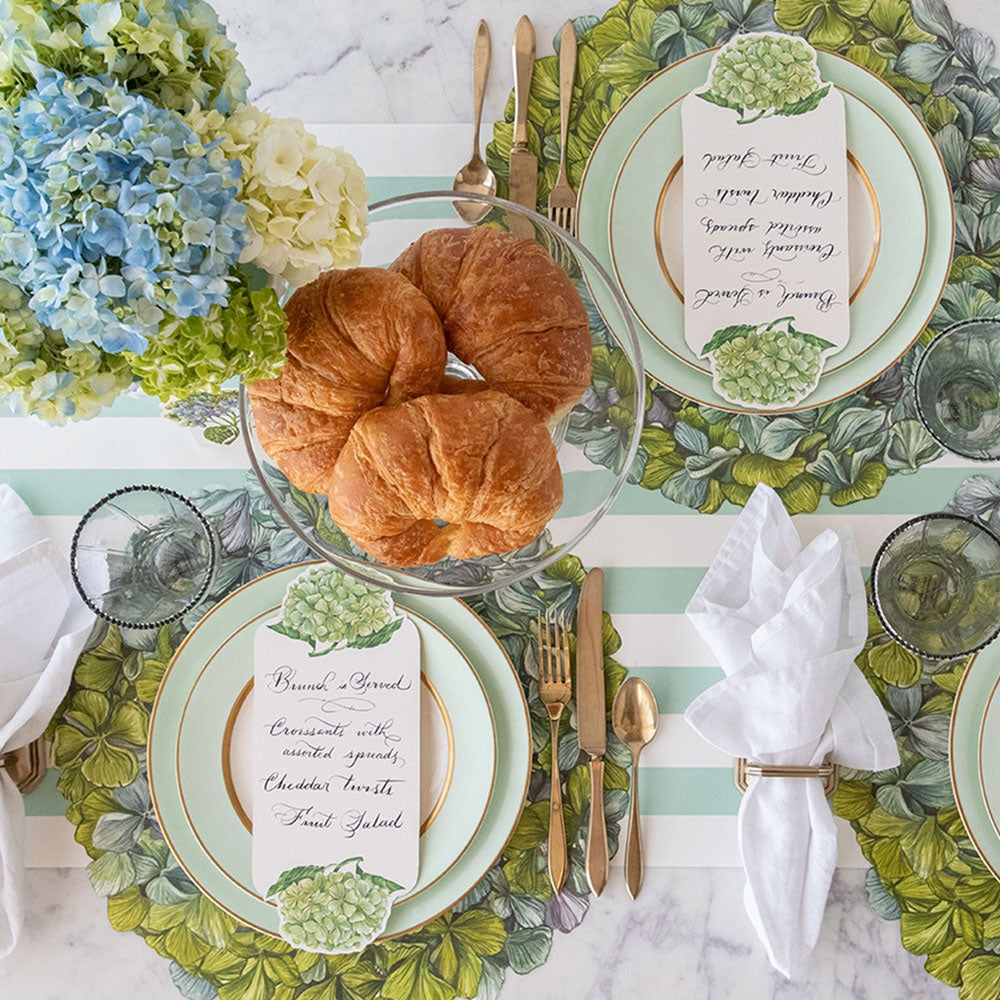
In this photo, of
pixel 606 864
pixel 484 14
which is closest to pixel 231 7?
pixel 484 14

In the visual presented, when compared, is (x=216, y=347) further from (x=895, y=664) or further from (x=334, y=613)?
(x=895, y=664)

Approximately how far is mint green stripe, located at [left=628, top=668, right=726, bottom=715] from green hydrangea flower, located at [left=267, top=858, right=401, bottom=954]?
335 mm

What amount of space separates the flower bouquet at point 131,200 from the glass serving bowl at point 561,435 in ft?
0.75

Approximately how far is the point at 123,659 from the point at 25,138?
62 cm

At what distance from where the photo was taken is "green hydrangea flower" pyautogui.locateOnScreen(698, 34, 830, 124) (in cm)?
100

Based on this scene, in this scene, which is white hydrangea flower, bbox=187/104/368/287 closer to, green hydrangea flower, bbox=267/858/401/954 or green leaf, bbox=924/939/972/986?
green hydrangea flower, bbox=267/858/401/954

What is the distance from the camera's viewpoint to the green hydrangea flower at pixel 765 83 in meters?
1.00

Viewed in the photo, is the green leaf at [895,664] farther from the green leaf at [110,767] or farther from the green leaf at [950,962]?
the green leaf at [110,767]

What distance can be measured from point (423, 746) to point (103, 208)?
0.64 metres

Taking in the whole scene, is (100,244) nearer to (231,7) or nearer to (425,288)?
(425,288)

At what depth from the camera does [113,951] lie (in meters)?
0.98

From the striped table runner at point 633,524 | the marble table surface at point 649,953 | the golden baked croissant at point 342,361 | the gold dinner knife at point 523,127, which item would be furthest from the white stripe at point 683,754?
the gold dinner knife at point 523,127

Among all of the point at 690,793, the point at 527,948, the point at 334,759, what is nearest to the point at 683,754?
the point at 690,793

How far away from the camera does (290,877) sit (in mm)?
959
